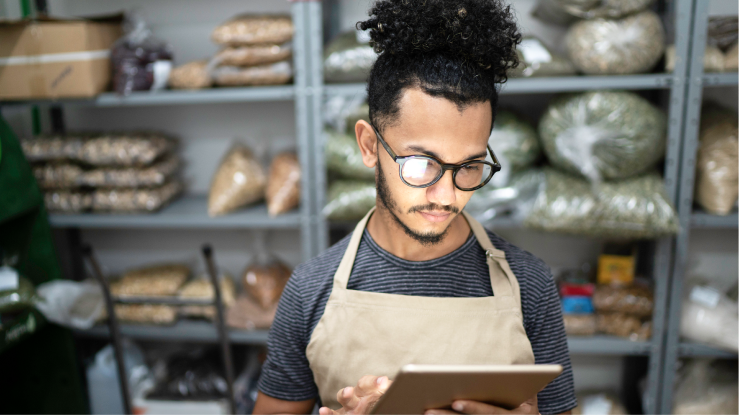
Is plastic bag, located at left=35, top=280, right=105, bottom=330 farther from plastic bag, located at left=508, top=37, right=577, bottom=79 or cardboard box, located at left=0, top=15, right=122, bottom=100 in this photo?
plastic bag, located at left=508, top=37, right=577, bottom=79

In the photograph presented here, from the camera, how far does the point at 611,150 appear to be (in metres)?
1.71

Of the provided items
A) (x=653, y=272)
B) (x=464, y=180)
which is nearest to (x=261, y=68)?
(x=464, y=180)

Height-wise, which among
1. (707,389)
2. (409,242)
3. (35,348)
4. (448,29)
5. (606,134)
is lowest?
(707,389)

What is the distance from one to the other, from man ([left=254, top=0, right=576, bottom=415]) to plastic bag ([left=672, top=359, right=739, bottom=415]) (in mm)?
1337

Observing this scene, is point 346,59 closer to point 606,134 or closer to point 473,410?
point 606,134

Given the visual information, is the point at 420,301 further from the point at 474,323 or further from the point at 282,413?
the point at 282,413

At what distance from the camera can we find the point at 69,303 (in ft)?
6.37

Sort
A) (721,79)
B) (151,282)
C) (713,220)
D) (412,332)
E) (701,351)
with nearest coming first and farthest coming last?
(412,332) < (721,79) < (713,220) < (701,351) < (151,282)

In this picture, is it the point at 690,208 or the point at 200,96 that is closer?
the point at 690,208

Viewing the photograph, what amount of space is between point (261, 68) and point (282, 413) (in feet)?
4.37

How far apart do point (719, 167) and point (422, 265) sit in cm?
138

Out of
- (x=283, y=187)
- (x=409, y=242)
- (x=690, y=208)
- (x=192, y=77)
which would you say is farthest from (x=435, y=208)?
(x=192, y=77)

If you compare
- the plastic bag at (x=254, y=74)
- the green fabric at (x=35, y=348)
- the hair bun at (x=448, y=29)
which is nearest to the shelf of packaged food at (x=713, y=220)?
the hair bun at (x=448, y=29)

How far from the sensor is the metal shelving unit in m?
1.63
